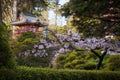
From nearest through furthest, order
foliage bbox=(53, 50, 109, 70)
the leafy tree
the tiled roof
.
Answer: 1. the leafy tree
2. foliage bbox=(53, 50, 109, 70)
3. the tiled roof

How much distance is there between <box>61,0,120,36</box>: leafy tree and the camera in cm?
935

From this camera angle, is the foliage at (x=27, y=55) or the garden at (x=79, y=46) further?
the foliage at (x=27, y=55)

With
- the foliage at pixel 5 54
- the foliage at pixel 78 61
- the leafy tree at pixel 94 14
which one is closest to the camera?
the foliage at pixel 5 54

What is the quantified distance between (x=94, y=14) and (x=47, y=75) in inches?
111

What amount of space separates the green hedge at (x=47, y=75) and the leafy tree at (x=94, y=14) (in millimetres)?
1482

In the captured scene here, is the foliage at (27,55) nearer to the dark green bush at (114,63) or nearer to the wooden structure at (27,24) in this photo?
the dark green bush at (114,63)

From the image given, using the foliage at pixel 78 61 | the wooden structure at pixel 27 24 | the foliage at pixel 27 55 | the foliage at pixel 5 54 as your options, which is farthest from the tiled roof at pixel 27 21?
the foliage at pixel 5 54

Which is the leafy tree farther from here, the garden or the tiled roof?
the tiled roof

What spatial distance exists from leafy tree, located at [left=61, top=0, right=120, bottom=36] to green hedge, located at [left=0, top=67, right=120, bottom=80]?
148 cm

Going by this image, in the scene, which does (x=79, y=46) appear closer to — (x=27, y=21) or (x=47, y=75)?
(x=47, y=75)

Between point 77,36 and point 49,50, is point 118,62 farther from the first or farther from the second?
point 49,50

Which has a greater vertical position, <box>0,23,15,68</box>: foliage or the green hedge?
<box>0,23,15,68</box>: foliage

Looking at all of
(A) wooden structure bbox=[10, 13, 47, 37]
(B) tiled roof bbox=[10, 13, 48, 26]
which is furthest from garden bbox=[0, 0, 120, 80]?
(B) tiled roof bbox=[10, 13, 48, 26]

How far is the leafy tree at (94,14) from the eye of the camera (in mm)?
9352
